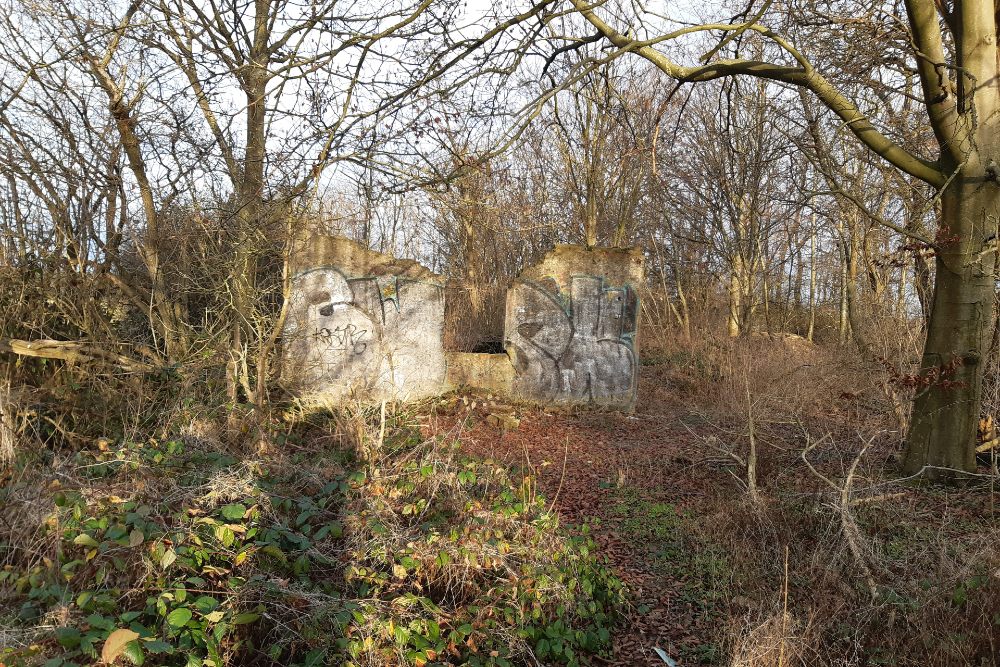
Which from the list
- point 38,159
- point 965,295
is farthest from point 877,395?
point 38,159

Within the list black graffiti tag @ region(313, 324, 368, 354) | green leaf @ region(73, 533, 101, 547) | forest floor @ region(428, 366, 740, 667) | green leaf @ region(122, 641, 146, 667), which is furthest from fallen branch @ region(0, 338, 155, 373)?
green leaf @ region(122, 641, 146, 667)

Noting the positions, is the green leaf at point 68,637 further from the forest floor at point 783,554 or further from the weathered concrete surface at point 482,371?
the weathered concrete surface at point 482,371

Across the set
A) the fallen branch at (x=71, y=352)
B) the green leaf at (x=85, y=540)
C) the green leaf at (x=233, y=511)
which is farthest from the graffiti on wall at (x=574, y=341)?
the green leaf at (x=85, y=540)

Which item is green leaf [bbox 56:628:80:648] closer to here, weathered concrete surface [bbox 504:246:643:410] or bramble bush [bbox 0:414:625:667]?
bramble bush [bbox 0:414:625:667]

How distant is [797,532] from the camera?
4738 mm

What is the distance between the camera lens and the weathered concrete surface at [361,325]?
26.5 ft

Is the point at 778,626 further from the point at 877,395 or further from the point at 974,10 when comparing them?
the point at 877,395

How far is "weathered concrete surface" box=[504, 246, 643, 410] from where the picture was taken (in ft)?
30.0

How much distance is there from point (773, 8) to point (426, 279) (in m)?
5.26

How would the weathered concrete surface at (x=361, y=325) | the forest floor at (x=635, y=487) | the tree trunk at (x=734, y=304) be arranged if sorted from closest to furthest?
the forest floor at (x=635, y=487)
the weathered concrete surface at (x=361, y=325)
the tree trunk at (x=734, y=304)

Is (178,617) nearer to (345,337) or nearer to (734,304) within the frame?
(345,337)

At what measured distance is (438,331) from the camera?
8.77 m

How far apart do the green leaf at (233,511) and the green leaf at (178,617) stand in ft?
2.37

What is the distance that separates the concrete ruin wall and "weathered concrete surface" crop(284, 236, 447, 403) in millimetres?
13
